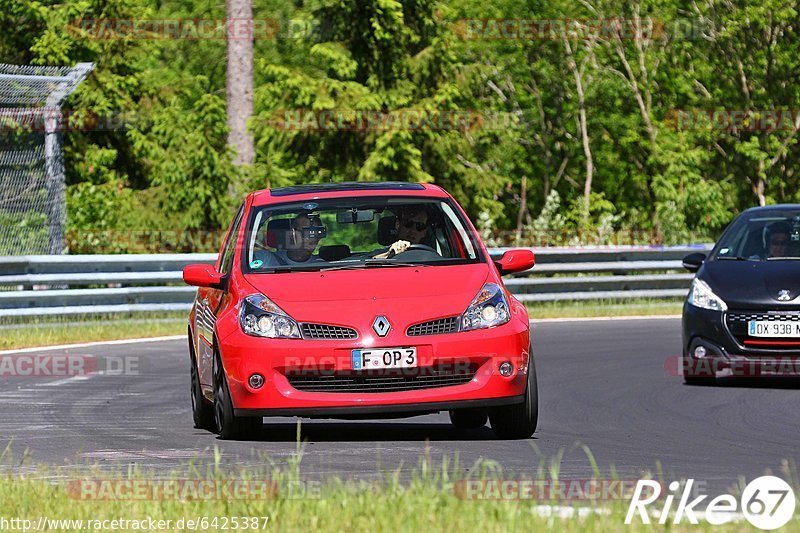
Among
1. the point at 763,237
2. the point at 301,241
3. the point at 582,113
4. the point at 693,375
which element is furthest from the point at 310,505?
→ the point at 582,113

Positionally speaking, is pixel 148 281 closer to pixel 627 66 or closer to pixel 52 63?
pixel 52 63

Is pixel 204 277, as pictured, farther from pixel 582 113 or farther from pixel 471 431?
pixel 582 113

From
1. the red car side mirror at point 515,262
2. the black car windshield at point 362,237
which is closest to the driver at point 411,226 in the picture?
the black car windshield at point 362,237

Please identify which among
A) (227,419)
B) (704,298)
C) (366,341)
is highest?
(366,341)

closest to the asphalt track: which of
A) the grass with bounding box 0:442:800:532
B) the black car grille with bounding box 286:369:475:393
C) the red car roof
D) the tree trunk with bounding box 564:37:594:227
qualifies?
the black car grille with bounding box 286:369:475:393

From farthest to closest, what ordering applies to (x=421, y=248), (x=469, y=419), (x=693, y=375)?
(x=693, y=375) → (x=469, y=419) → (x=421, y=248)

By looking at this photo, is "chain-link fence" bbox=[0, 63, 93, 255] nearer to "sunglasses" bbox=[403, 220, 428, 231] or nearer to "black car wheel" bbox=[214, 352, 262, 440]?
"sunglasses" bbox=[403, 220, 428, 231]

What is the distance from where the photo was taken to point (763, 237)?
14.7 m

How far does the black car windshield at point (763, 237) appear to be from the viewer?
47.6ft

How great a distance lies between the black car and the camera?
44.4 feet

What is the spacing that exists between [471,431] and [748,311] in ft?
12.5

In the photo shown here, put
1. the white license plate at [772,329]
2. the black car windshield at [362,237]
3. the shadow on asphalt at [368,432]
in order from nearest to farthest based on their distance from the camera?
the shadow on asphalt at [368,432] → the black car windshield at [362,237] → the white license plate at [772,329]

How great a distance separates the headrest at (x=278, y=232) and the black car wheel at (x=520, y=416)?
173cm

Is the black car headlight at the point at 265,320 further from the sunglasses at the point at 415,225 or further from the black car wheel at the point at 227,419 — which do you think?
the sunglasses at the point at 415,225
